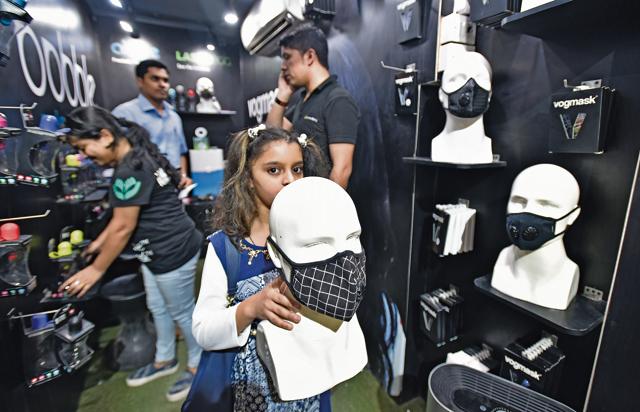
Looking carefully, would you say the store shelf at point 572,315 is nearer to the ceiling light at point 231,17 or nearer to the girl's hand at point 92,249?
the girl's hand at point 92,249

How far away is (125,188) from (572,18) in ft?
6.79

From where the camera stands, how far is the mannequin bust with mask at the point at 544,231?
1.05 meters

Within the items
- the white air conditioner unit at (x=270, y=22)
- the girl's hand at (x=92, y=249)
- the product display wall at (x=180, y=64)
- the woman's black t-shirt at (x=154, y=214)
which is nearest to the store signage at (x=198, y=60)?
the product display wall at (x=180, y=64)

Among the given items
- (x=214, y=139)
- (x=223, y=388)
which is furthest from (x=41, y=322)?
(x=214, y=139)

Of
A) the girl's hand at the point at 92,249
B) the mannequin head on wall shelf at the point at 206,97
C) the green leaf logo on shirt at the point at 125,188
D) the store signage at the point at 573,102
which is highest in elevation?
the mannequin head on wall shelf at the point at 206,97

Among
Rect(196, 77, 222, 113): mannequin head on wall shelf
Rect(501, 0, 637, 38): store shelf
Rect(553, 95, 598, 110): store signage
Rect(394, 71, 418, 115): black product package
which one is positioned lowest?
Rect(553, 95, 598, 110): store signage

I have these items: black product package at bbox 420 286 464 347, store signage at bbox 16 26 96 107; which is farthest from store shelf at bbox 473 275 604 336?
store signage at bbox 16 26 96 107

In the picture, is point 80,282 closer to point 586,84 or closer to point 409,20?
point 409,20

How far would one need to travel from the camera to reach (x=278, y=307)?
719 millimetres

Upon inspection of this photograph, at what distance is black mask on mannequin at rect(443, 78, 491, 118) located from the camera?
1.25 metres

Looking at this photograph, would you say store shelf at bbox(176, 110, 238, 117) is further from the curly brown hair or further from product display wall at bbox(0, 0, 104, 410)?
the curly brown hair

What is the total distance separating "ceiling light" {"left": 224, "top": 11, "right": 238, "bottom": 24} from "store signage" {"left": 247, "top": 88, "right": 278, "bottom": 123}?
1.02 m

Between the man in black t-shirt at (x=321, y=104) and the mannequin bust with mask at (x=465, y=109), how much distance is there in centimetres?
46

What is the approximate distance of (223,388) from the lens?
0.93 m
